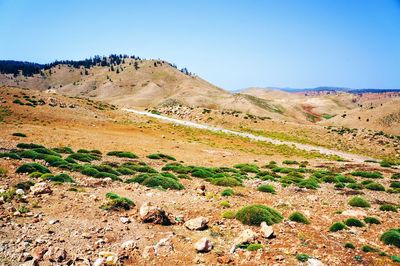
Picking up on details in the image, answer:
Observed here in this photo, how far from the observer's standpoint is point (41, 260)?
10211 mm

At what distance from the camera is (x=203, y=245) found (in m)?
11.6

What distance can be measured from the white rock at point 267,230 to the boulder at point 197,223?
8.06 ft

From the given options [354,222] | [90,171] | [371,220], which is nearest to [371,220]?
[371,220]

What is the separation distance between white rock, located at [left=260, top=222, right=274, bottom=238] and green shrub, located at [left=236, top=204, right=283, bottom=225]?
640 mm

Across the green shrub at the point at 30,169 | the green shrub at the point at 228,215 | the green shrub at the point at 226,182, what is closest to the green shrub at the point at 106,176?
the green shrub at the point at 30,169

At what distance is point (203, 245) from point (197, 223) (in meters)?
2.07

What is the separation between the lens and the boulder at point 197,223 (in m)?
13.5

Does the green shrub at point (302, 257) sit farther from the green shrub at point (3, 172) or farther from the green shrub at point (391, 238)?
the green shrub at point (3, 172)

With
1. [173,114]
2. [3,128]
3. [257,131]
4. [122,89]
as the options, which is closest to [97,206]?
[3,128]

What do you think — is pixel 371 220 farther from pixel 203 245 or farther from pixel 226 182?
pixel 226 182

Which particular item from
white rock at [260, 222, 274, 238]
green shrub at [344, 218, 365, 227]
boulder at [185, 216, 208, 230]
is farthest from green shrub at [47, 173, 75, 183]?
green shrub at [344, 218, 365, 227]

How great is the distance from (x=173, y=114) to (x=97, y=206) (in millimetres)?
86523

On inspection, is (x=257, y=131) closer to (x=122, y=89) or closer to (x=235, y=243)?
(x=235, y=243)

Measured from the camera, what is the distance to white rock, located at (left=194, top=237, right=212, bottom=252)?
455 inches
